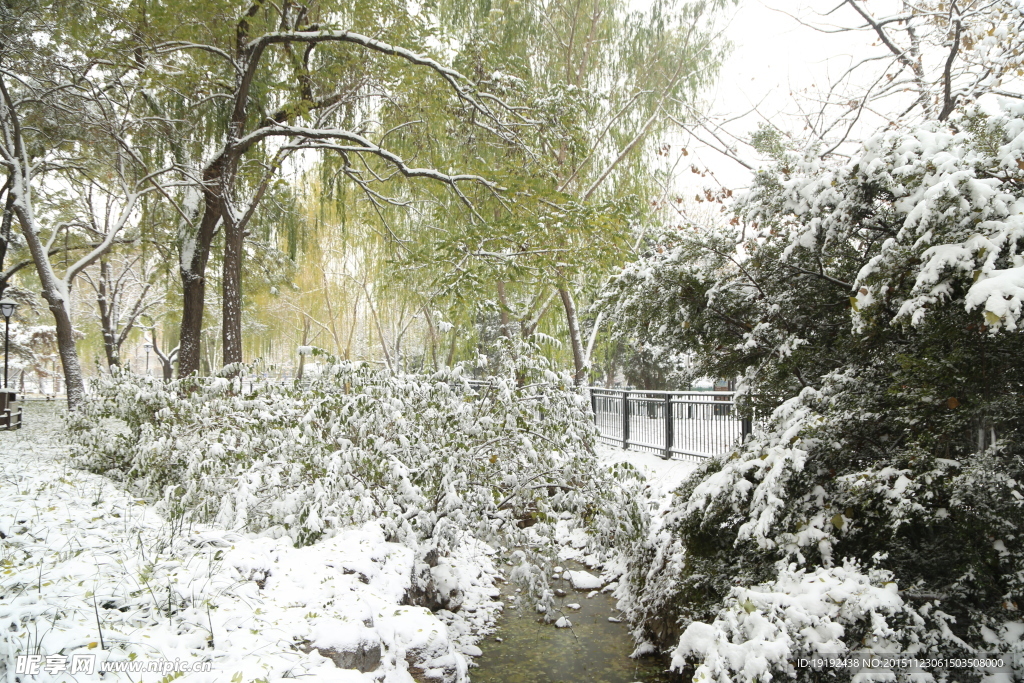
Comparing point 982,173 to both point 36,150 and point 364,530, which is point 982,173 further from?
point 36,150

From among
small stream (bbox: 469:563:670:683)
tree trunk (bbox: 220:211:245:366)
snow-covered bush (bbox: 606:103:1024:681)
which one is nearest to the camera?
snow-covered bush (bbox: 606:103:1024:681)

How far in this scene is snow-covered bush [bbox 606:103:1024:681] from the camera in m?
3.28

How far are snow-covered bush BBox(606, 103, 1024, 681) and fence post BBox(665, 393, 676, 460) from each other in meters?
5.26

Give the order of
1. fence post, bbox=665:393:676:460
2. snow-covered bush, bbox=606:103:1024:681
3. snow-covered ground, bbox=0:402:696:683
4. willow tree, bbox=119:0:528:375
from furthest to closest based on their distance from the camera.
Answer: fence post, bbox=665:393:676:460 → willow tree, bbox=119:0:528:375 → snow-covered bush, bbox=606:103:1024:681 → snow-covered ground, bbox=0:402:696:683

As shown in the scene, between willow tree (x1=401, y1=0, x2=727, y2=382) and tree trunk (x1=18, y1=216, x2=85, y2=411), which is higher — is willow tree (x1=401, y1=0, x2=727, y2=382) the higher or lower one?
the higher one

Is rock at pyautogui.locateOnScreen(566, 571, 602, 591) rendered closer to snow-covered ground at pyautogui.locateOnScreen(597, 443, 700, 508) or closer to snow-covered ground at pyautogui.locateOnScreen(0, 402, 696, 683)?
snow-covered ground at pyautogui.locateOnScreen(597, 443, 700, 508)

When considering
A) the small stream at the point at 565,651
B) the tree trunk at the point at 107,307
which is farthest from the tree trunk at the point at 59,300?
the small stream at the point at 565,651

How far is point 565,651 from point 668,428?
5553 mm

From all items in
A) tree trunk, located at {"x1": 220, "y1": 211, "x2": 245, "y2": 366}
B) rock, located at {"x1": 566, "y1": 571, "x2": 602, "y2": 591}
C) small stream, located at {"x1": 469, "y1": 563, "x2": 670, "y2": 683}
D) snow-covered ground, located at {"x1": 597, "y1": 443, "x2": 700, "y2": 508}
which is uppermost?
tree trunk, located at {"x1": 220, "y1": 211, "x2": 245, "y2": 366}

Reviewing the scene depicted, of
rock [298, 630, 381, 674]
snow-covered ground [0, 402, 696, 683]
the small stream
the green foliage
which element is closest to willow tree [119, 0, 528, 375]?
the green foliage

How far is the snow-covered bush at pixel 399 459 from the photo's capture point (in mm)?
5609

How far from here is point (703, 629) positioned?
11.8 feet

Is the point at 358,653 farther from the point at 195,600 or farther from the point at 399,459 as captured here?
the point at 399,459

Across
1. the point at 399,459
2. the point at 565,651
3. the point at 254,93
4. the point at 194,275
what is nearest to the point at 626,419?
the point at 565,651
